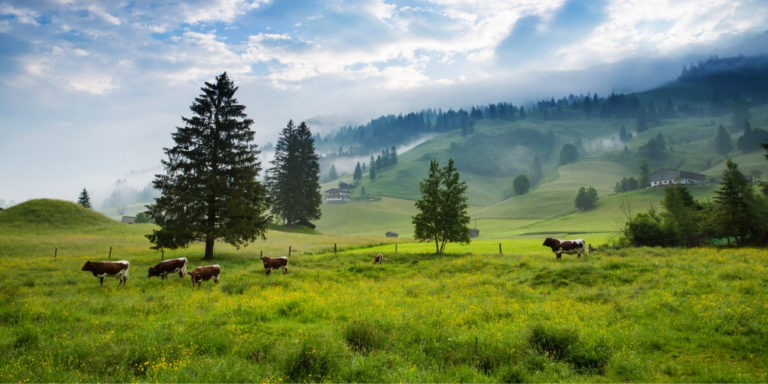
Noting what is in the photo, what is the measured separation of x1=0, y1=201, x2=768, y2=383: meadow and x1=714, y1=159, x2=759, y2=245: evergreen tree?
98.9 ft

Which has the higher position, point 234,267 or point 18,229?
point 18,229

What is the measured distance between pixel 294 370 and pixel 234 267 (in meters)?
24.2

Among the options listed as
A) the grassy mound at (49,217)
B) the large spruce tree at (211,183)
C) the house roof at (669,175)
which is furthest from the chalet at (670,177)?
the grassy mound at (49,217)

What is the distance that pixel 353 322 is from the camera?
10.8m

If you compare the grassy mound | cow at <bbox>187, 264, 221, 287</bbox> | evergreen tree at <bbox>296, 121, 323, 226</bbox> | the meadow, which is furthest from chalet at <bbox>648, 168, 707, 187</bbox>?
the grassy mound

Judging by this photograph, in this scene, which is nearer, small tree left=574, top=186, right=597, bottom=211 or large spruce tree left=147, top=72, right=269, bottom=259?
large spruce tree left=147, top=72, right=269, bottom=259

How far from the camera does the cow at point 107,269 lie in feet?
68.0

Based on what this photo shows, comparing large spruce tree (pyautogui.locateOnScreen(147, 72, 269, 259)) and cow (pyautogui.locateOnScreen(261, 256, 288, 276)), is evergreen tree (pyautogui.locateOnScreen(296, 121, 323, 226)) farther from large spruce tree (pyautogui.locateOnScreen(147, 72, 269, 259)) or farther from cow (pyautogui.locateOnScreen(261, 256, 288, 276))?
cow (pyautogui.locateOnScreen(261, 256, 288, 276))

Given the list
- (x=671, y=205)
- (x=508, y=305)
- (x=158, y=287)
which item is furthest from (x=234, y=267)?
(x=671, y=205)

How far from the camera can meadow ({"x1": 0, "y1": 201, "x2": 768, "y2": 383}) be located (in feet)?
27.1

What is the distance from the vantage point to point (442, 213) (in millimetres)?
40594

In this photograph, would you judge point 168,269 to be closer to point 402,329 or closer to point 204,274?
point 204,274

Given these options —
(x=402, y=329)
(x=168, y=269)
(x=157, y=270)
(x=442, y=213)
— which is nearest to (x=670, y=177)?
(x=442, y=213)

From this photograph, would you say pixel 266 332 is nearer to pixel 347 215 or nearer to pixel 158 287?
pixel 158 287
